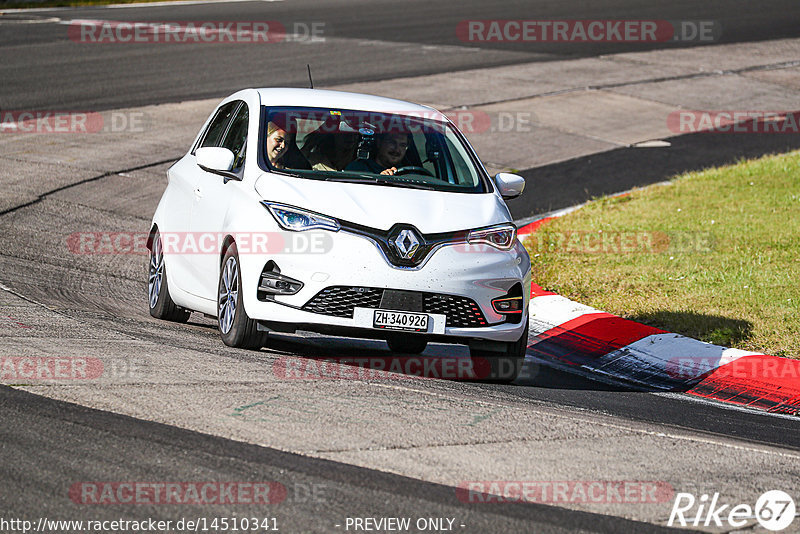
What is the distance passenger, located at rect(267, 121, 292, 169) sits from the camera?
8102 millimetres

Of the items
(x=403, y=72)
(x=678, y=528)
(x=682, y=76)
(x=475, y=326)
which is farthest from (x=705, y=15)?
(x=678, y=528)

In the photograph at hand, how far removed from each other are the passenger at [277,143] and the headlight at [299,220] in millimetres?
628

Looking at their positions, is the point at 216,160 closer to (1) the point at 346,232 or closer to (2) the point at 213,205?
(2) the point at 213,205

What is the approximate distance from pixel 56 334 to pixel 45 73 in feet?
52.8

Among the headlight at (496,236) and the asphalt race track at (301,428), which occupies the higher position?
the headlight at (496,236)

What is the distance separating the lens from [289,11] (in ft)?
112

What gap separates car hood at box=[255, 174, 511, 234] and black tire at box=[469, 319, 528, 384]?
0.83m

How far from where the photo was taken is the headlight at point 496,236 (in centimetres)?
764

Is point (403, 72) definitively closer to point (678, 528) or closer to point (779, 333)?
point (779, 333)

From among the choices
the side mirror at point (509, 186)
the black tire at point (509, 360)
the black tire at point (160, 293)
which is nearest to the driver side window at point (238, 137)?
the black tire at point (160, 293)

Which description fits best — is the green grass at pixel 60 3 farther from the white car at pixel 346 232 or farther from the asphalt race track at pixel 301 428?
the white car at pixel 346 232

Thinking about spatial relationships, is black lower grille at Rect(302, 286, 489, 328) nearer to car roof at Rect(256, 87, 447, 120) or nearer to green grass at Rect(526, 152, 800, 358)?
car roof at Rect(256, 87, 447, 120)

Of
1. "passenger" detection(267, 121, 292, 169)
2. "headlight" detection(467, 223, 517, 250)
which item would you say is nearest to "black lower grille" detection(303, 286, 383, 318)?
"headlight" detection(467, 223, 517, 250)

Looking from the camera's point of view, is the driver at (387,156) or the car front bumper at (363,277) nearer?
the car front bumper at (363,277)
